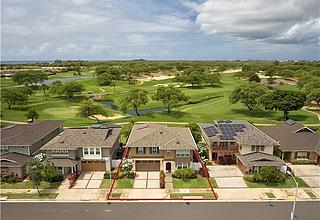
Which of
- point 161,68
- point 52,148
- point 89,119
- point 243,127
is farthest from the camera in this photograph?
point 161,68

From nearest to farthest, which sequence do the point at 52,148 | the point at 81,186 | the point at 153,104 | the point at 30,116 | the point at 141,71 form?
1. the point at 81,186
2. the point at 52,148
3. the point at 30,116
4. the point at 153,104
5. the point at 141,71

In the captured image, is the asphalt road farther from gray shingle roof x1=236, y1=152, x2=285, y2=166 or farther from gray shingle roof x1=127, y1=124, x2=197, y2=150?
gray shingle roof x1=127, y1=124, x2=197, y2=150

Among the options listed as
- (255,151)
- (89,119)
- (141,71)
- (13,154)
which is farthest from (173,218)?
(141,71)

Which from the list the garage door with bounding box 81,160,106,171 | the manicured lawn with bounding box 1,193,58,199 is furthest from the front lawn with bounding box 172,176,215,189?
the manicured lawn with bounding box 1,193,58,199

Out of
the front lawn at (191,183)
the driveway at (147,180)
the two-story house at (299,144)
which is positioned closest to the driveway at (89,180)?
the driveway at (147,180)

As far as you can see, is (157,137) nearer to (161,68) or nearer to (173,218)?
(173,218)

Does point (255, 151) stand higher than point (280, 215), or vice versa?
point (255, 151)
